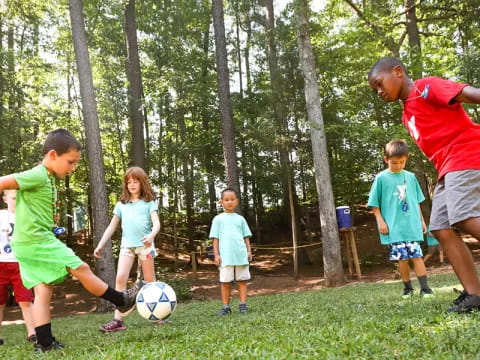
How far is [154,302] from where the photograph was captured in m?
4.22

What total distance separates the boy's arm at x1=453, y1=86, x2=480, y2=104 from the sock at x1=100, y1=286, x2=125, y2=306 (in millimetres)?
3126

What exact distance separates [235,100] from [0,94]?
28.2ft

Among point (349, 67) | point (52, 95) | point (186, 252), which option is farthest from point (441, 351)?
point (186, 252)

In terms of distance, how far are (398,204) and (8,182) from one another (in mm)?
4380

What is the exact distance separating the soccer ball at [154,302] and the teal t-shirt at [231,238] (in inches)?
57.2

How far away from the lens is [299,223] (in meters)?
20.5

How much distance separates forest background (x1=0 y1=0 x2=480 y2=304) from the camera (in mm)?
13305

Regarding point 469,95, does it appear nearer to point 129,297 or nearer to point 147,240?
point 129,297

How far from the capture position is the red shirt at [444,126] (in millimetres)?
3078

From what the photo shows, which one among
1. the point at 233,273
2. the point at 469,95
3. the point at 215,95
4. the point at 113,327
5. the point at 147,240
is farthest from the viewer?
the point at 215,95

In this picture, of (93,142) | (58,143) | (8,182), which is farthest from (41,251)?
(93,142)

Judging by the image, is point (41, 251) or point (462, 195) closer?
point (462, 195)

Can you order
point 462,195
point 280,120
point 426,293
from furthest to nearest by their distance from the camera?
point 280,120
point 426,293
point 462,195

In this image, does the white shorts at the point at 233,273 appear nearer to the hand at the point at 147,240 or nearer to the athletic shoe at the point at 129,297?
the hand at the point at 147,240
